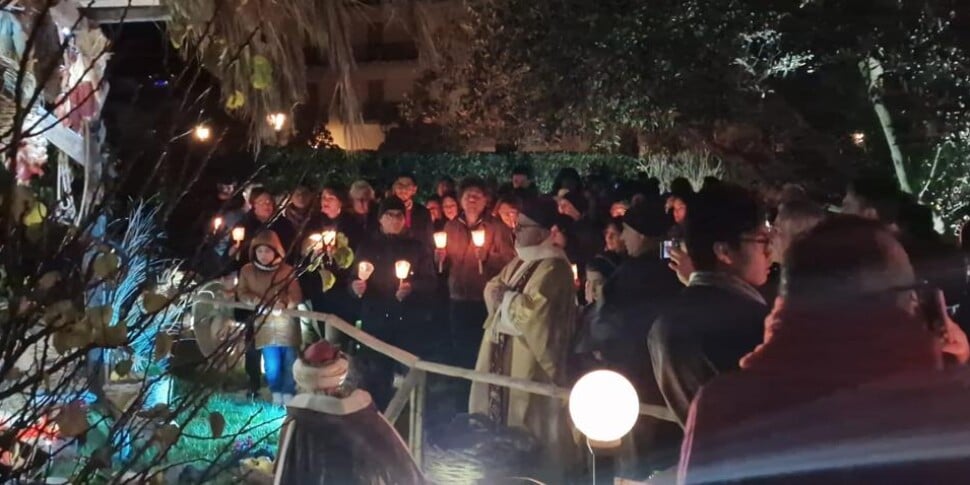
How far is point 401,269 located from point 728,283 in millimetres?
3998

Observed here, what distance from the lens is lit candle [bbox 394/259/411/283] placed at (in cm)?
747

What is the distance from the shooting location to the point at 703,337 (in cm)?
380

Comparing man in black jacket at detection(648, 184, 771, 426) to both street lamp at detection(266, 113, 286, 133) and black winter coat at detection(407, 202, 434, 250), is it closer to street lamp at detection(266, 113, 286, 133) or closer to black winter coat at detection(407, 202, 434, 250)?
street lamp at detection(266, 113, 286, 133)

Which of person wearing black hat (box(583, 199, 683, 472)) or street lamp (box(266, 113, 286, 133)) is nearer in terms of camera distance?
person wearing black hat (box(583, 199, 683, 472))

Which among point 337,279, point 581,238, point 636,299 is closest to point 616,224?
point 581,238

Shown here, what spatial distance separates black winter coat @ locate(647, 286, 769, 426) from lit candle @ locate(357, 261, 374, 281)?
3976 millimetres

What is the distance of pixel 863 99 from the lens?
32.0 feet

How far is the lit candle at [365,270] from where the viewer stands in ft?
24.7

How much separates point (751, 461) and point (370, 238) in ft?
18.1

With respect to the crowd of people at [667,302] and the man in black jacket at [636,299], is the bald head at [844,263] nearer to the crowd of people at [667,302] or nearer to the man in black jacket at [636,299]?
the crowd of people at [667,302]

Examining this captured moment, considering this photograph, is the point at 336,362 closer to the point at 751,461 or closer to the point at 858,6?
the point at 751,461

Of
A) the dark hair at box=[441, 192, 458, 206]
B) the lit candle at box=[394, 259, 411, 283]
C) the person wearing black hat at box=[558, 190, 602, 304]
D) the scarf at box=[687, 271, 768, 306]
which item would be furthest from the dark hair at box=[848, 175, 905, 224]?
the dark hair at box=[441, 192, 458, 206]

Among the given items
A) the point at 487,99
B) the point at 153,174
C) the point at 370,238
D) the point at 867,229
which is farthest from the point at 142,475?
the point at 487,99

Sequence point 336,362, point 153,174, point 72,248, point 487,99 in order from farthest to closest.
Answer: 1. point 487,99
2. point 336,362
3. point 153,174
4. point 72,248
